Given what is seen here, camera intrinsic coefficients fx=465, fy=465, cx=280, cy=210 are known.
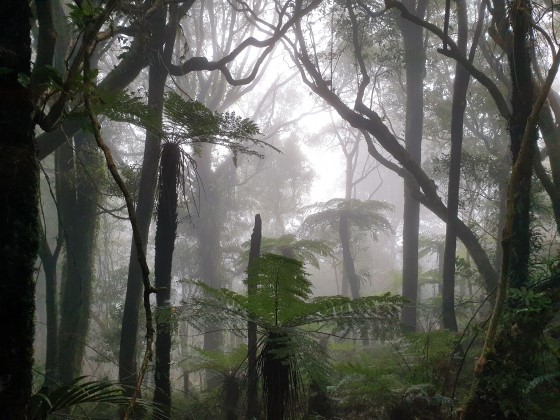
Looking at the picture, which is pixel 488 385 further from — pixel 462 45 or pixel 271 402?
pixel 462 45

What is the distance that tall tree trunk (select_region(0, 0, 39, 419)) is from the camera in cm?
160

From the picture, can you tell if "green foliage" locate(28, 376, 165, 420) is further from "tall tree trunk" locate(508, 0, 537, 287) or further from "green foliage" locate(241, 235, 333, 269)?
"green foliage" locate(241, 235, 333, 269)

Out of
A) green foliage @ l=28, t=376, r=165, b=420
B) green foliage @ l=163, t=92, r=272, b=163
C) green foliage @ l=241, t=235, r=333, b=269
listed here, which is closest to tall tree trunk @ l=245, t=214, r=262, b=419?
green foliage @ l=163, t=92, r=272, b=163

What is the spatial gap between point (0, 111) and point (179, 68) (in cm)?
397

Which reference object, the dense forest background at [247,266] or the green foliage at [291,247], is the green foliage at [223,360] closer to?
the dense forest background at [247,266]

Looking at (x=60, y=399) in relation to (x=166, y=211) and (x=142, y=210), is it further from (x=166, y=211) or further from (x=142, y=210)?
(x=142, y=210)

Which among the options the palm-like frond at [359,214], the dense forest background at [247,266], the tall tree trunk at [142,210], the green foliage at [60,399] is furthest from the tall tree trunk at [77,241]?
the palm-like frond at [359,214]

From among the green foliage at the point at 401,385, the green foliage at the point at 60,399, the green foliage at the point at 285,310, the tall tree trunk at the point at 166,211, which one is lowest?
the green foliage at the point at 401,385

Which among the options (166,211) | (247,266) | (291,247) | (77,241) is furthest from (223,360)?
(291,247)

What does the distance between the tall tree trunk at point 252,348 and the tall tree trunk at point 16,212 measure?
1655 mm

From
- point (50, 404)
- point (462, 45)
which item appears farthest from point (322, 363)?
point (462, 45)

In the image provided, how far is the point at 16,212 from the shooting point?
1.70 metres

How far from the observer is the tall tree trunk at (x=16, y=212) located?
160 cm

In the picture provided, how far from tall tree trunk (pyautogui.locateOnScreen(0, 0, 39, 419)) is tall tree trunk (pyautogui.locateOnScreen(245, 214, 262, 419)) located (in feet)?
5.43
